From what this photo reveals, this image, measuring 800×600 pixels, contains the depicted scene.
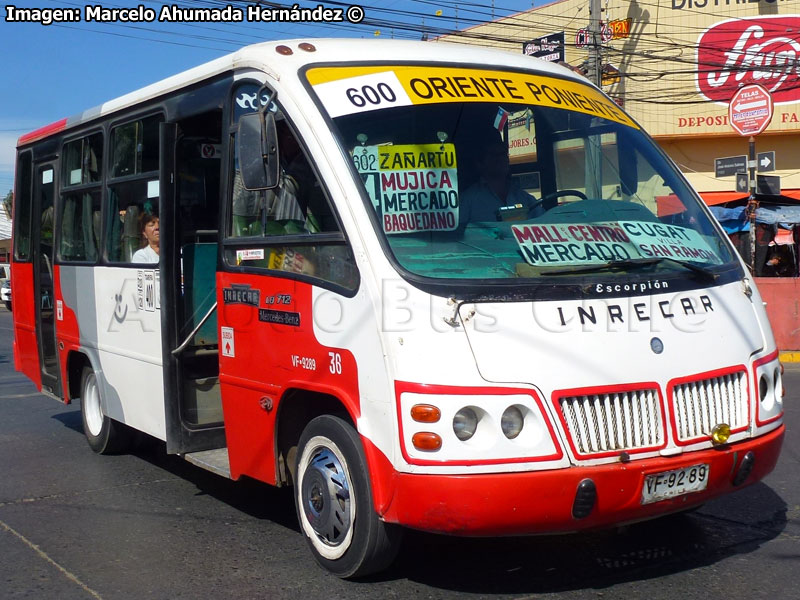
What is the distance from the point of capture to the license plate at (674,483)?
159 inches

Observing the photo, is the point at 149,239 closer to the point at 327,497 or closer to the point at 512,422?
the point at 327,497

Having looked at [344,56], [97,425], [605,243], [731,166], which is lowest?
[97,425]

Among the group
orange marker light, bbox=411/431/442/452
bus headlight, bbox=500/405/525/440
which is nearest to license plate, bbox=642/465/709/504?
bus headlight, bbox=500/405/525/440

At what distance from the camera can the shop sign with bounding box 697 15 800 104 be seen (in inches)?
960

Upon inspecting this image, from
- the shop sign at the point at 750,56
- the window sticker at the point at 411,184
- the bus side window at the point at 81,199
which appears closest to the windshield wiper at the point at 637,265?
the window sticker at the point at 411,184

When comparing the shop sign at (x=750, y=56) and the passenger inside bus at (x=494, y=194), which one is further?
the shop sign at (x=750, y=56)

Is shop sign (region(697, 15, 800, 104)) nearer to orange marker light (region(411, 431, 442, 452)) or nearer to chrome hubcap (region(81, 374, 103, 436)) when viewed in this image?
chrome hubcap (region(81, 374, 103, 436))

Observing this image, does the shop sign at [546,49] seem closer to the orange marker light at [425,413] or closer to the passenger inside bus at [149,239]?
the passenger inside bus at [149,239]

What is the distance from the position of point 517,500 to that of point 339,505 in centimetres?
96

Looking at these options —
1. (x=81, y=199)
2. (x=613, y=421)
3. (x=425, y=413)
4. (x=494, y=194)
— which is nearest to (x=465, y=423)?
(x=425, y=413)

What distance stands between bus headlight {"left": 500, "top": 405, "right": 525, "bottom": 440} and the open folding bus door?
8.01 ft

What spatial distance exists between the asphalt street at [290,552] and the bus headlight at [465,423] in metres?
0.90

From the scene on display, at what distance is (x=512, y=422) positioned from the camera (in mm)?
3918

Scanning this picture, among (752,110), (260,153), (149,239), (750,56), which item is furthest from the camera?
(750,56)
